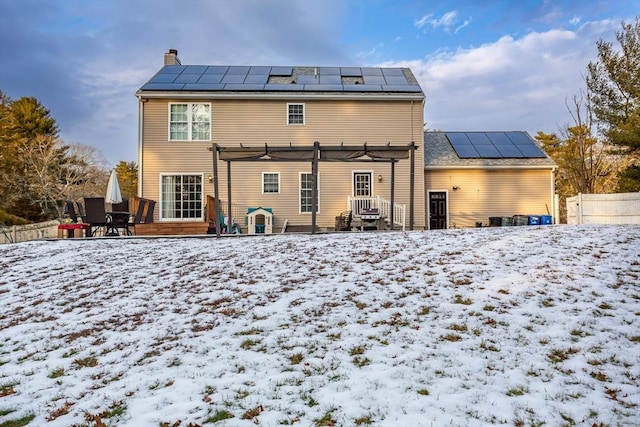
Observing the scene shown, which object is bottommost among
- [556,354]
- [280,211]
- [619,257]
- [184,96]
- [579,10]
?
[556,354]

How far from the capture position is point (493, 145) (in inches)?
656

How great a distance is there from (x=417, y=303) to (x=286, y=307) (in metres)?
1.57

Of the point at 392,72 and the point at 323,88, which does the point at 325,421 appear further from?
the point at 392,72

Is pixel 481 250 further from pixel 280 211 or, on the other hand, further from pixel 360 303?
pixel 280 211

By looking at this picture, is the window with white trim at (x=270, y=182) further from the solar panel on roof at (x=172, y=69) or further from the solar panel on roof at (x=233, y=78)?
the solar panel on roof at (x=172, y=69)

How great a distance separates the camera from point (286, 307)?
16.0 ft

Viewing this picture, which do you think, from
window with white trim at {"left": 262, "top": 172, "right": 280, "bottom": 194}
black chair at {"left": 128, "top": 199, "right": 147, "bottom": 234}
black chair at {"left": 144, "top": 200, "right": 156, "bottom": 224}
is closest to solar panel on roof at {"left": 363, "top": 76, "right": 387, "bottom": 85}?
window with white trim at {"left": 262, "top": 172, "right": 280, "bottom": 194}

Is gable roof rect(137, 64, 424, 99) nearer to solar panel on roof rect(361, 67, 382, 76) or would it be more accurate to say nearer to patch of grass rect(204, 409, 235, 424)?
solar panel on roof rect(361, 67, 382, 76)

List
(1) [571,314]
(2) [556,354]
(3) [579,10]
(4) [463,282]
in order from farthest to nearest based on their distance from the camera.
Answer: (3) [579,10] → (4) [463,282] → (1) [571,314] → (2) [556,354]

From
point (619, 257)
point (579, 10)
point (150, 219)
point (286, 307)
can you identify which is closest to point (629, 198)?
point (619, 257)

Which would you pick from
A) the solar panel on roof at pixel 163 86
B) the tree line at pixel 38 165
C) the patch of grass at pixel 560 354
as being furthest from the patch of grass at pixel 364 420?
the tree line at pixel 38 165

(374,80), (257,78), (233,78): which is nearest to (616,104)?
(374,80)

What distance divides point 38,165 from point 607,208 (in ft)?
101

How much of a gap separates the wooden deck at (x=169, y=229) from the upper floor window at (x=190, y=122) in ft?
12.7
